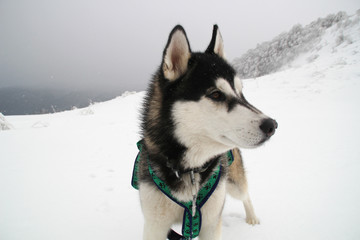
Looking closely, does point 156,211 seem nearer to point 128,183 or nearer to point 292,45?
point 128,183

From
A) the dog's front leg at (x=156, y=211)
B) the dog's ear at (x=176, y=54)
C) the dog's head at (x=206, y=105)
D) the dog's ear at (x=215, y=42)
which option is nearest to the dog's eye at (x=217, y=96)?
the dog's head at (x=206, y=105)

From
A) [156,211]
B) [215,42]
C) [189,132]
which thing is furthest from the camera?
[215,42]

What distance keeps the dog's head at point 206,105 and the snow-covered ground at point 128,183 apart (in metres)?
0.62

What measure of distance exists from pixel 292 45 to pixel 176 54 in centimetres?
2749

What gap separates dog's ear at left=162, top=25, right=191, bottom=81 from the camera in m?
1.48

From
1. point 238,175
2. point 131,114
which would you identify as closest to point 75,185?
point 238,175

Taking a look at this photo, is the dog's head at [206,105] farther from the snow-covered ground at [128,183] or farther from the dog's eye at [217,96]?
the snow-covered ground at [128,183]

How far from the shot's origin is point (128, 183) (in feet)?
10.8

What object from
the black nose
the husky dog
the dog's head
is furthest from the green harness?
the black nose

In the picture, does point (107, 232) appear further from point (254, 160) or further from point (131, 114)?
point (131, 114)

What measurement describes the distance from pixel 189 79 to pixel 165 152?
2.17 feet

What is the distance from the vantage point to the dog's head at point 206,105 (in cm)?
Result: 132

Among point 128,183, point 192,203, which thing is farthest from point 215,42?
point 128,183

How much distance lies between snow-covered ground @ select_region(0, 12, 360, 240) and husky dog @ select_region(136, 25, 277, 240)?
51 cm
